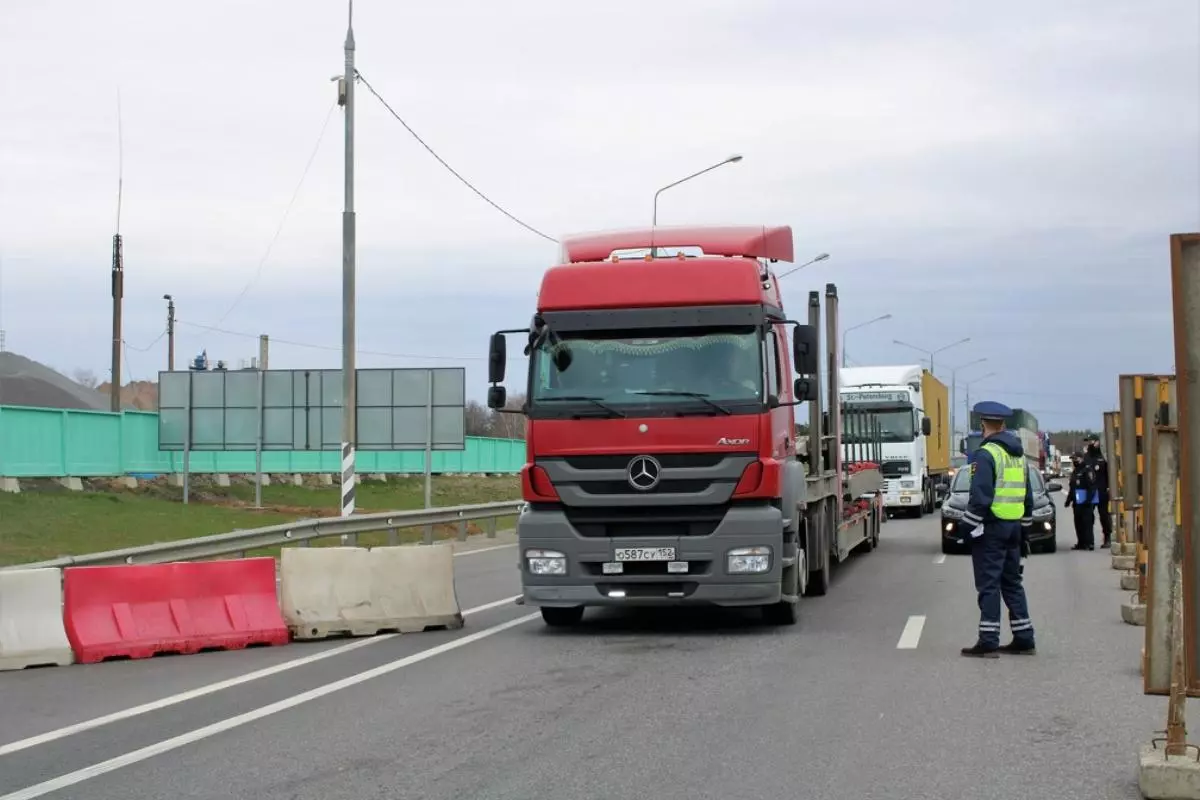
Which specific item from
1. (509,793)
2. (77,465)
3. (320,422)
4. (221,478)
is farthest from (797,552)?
(221,478)

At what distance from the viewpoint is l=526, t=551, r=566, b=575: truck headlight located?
13078 millimetres

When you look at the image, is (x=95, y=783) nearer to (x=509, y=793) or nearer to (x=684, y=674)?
(x=509, y=793)

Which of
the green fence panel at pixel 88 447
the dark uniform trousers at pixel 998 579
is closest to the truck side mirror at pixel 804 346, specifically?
the dark uniform trousers at pixel 998 579

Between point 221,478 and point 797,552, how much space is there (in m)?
38.6

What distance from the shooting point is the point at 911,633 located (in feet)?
43.0

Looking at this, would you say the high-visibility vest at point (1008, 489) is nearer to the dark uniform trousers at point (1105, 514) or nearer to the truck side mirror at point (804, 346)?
the truck side mirror at point (804, 346)

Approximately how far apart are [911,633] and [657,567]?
225 cm

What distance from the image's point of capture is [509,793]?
22.9 feet

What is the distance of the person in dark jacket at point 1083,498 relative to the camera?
25297 mm

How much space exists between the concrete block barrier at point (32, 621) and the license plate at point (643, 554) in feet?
14.6

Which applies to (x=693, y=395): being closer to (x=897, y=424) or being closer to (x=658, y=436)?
(x=658, y=436)

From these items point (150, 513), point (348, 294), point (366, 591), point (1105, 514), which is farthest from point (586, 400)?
point (150, 513)

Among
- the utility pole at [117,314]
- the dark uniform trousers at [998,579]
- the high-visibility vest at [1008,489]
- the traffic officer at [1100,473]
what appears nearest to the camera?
the dark uniform trousers at [998,579]


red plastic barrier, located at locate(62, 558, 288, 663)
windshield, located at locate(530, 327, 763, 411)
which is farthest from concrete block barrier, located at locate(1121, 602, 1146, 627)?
red plastic barrier, located at locate(62, 558, 288, 663)
